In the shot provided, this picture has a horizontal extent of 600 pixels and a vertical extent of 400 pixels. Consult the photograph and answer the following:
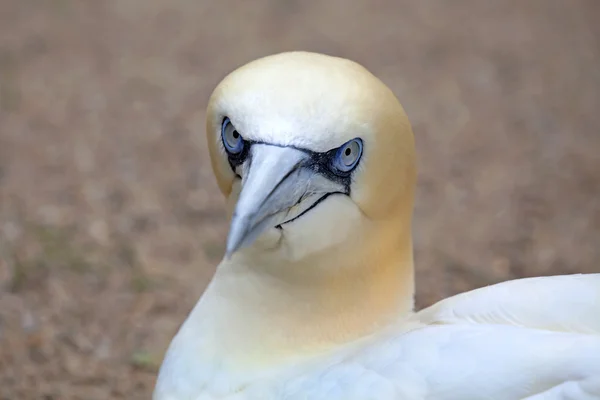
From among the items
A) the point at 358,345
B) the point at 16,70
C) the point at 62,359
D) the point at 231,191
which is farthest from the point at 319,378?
the point at 16,70

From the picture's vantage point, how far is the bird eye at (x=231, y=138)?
1957 millimetres

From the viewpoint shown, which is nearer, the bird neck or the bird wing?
the bird wing

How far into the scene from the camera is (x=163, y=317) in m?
3.93

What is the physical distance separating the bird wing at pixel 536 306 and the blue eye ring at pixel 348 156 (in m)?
0.45

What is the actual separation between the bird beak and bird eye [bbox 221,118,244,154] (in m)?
0.05

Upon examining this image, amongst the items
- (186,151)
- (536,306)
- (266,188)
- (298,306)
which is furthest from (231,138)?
(186,151)

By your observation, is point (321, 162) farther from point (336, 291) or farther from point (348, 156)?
point (336, 291)

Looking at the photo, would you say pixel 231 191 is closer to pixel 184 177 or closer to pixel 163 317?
pixel 163 317

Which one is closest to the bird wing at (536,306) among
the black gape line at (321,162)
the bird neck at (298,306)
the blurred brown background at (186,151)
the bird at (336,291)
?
the bird at (336,291)

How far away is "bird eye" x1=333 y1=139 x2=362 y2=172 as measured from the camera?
1943mm

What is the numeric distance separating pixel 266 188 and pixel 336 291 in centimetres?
50

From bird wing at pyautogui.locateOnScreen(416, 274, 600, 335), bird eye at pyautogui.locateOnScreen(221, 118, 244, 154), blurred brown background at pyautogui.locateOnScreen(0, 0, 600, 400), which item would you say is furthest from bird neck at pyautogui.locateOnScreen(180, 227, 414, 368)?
blurred brown background at pyautogui.locateOnScreen(0, 0, 600, 400)

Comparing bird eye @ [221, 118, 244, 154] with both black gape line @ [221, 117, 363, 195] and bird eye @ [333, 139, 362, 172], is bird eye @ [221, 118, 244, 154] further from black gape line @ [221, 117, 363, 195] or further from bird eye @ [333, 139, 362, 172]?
bird eye @ [333, 139, 362, 172]

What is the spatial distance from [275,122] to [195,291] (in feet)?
7.77
